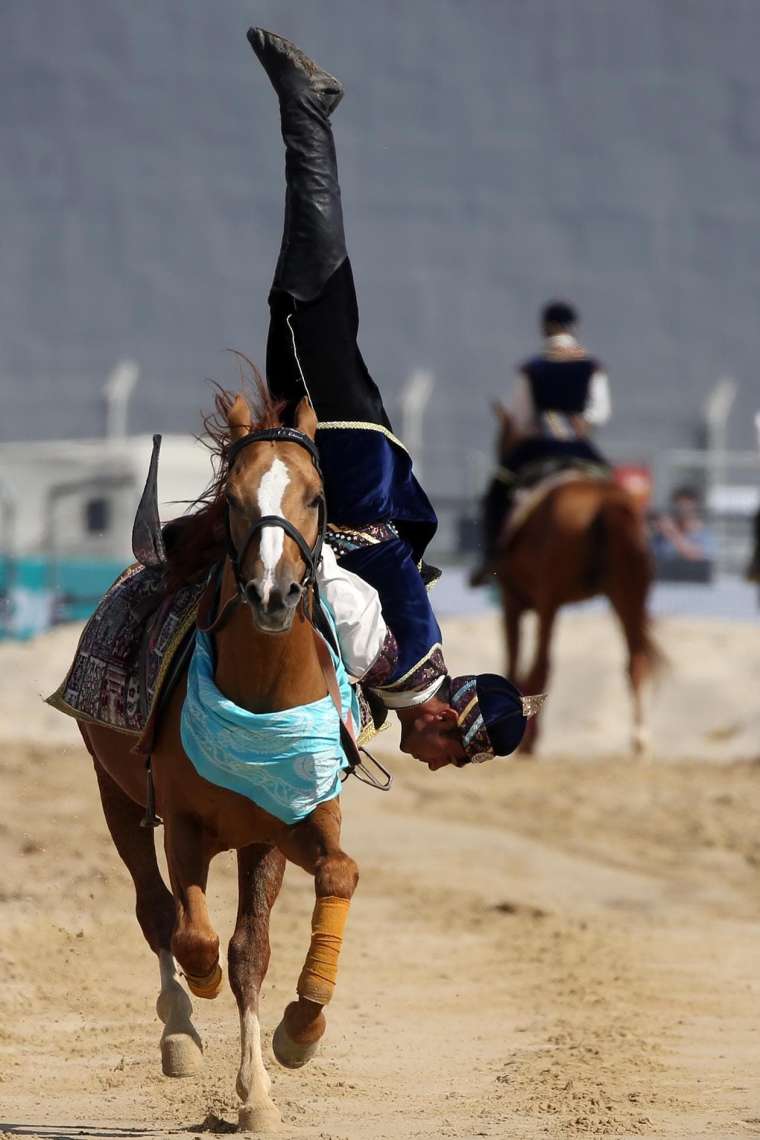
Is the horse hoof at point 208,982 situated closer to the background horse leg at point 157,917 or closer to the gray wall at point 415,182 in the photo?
the background horse leg at point 157,917

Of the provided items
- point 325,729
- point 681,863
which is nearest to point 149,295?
point 681,863

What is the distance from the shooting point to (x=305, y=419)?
485 cm

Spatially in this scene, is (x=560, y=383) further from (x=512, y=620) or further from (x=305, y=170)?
(x=305, y=170)

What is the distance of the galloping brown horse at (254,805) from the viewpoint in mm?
4504

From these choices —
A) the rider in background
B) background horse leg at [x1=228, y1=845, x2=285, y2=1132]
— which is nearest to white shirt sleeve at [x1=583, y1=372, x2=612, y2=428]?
the rider in background

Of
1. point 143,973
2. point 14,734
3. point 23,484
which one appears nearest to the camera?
point 143,973

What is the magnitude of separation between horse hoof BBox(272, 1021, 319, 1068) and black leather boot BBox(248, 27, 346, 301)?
1916 mm

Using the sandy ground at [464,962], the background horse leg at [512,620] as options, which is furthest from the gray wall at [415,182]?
the sandy ground at [464,962]

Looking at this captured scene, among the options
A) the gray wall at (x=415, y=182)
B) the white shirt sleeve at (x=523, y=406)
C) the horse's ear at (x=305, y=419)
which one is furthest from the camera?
the gray wall at (x=415, y=182)

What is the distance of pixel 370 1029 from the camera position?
621 centimetres

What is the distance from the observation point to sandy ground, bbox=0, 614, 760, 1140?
5094 millimetres

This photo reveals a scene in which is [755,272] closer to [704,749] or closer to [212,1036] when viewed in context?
[704,749]

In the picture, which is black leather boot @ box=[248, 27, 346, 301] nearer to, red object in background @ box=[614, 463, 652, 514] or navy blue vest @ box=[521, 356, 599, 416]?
navy blue vest @ box=[521, 356, 599, 416]

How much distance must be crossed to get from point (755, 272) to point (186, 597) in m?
22.8
